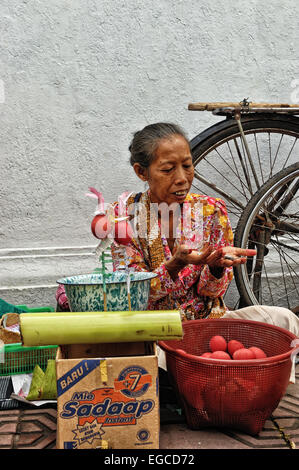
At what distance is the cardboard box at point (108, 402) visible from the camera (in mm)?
1542

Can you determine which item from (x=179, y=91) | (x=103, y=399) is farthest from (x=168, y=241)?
(x=179, y=91)

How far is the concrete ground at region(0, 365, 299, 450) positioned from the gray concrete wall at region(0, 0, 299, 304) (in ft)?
4.77

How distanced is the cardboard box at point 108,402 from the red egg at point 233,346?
51cm

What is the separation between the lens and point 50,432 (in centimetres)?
184

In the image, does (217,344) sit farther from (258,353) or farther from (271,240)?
(271,240)

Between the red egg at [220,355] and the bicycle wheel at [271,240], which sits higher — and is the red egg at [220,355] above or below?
below

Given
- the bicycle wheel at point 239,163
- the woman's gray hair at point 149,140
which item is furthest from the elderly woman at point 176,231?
the bicycle wheel at point 239,163

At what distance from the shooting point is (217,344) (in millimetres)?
2004

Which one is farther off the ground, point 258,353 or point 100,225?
point 100,225

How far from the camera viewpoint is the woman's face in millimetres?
2160

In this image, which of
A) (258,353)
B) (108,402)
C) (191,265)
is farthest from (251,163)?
(108,402)

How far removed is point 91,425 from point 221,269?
0.88 metres

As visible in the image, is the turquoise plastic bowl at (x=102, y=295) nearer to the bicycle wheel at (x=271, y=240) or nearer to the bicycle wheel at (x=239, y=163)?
the bicycle wheel at (x=271, y=240)

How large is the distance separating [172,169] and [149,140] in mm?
203
